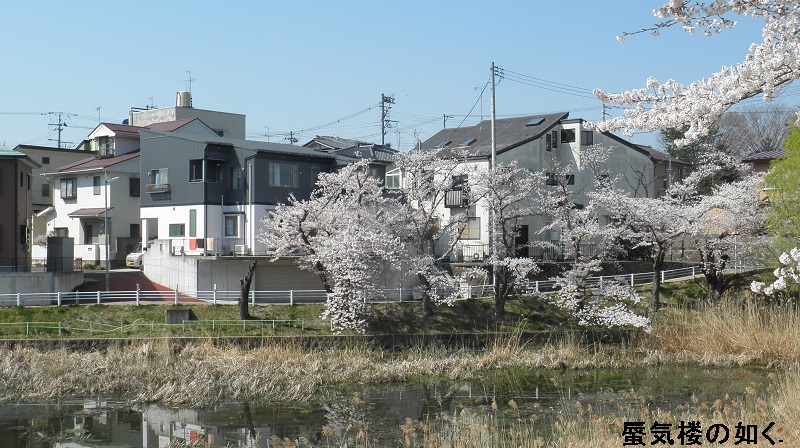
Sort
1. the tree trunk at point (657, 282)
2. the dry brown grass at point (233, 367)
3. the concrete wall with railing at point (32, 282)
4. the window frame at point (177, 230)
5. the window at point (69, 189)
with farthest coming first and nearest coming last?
the window at point (69, 189) → the window frame at point (177, 230) → the tree trunk at point (657, 282) → the concrete wall with railing at point (32, 282) → the dry brown grass at point (233, 367)

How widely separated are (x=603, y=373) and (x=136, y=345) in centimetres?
1323

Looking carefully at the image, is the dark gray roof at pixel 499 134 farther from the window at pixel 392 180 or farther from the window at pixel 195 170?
the window at pixel 195 170

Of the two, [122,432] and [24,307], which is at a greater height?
[24,307]

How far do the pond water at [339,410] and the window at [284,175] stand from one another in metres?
15.6

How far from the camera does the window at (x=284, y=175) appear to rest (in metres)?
33.9

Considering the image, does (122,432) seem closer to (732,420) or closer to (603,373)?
(732,420)

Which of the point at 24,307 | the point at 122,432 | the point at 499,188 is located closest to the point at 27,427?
the point at 122,432

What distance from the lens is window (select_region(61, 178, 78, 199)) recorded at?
134 feet

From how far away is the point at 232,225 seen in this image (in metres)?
34.2

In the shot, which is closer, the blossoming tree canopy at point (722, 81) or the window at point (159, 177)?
the blossoming tree canopy at point (722, 81)

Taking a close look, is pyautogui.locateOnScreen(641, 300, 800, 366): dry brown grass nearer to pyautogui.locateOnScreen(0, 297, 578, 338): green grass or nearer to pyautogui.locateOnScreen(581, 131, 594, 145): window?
pyautogui.locateOnScreen(0, 297, 578, 338): green grass

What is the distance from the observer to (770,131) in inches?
2221

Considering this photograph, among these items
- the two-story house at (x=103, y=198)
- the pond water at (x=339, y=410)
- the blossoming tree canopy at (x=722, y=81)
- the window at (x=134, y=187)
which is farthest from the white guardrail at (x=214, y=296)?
the blossoming tree canopy at (x=722, y=81)

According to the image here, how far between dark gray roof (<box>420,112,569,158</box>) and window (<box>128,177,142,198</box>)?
15.2 meters
